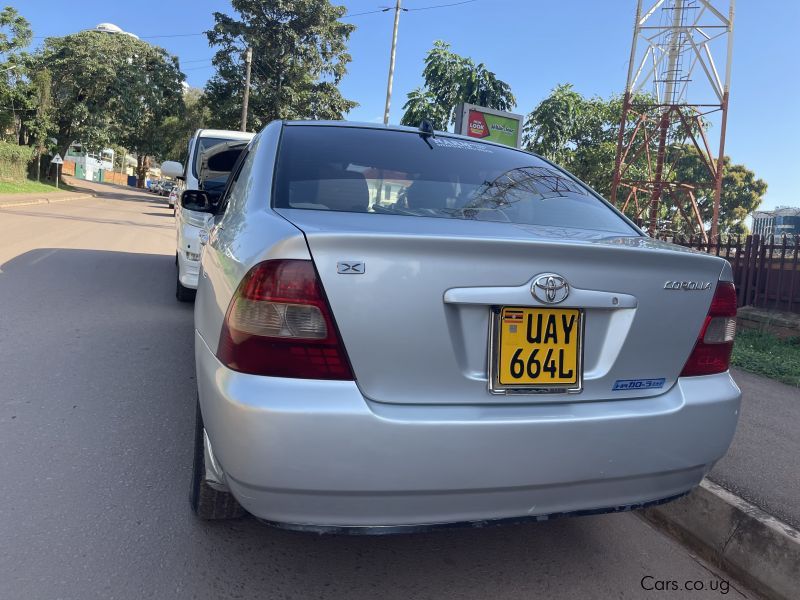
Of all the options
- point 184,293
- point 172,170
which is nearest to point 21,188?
point 172,170

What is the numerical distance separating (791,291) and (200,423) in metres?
7.76

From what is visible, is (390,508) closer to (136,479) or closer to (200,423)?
(200,423)

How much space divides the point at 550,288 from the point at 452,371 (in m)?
0.38

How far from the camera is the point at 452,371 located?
1871 millimetres

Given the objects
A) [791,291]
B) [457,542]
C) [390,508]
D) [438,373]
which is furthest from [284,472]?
[791,291]

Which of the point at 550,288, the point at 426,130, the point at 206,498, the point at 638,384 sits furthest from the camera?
the point at 426,130

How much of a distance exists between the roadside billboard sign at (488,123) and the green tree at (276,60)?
23.7 metres

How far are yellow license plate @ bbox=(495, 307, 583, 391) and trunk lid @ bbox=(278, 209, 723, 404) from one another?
3 cm

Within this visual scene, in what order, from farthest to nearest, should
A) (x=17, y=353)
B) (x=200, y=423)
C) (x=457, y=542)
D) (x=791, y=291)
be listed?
1. (x=791, y=291)
2. (x=17, y=353)
3. (x=457, y=542)
4. (x=200, y=423)

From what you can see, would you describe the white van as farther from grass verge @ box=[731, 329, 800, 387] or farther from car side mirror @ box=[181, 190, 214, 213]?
grass verge @ box=[731, 329, 800, 387]

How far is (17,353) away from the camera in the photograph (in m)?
4.89

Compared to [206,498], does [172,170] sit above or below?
above

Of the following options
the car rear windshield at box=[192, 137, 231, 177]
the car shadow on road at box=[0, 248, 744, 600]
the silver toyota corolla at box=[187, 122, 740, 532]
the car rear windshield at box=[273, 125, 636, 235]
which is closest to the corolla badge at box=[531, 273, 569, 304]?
the silver toyota corolla at box=[187, 122, 740, 532]

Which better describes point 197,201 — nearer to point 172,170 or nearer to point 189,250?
point 189,250
